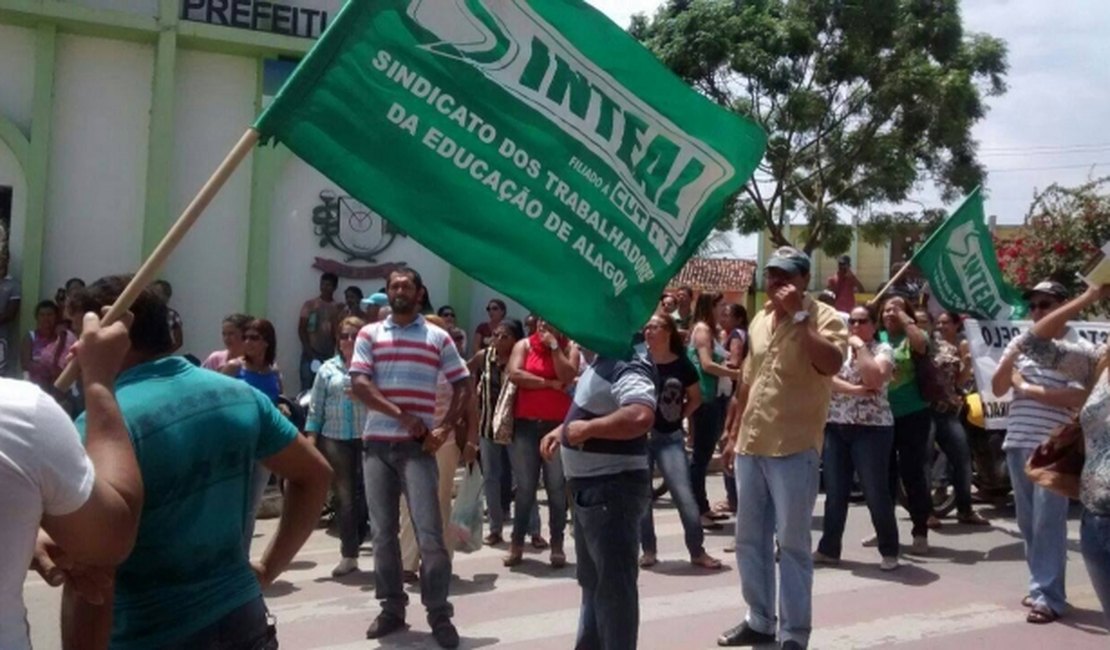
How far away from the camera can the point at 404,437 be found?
645cm

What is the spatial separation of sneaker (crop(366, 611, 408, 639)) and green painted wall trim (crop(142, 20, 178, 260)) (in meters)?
8.06

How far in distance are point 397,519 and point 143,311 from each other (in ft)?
12.0

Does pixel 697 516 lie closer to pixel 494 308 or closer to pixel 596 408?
pixel 596 408

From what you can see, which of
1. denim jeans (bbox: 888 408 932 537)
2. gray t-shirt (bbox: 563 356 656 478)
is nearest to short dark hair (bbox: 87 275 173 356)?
gray t-shirt (bbox: 563 356 656 478)

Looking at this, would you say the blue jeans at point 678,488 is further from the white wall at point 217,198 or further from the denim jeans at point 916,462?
the white wall at point 217,198

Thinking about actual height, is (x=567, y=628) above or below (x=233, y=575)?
below

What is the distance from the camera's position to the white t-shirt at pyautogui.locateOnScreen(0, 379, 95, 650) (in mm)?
2217

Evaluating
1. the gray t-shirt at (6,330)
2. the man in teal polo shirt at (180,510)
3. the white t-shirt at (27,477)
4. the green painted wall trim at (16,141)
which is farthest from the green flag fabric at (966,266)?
the green painted wall trim at (16,141)

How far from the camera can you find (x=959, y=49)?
73.4 ft

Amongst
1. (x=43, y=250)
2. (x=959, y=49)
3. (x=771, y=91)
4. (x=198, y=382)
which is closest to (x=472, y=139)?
(x=198, y=382)

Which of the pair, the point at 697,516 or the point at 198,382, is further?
the point at 697,516

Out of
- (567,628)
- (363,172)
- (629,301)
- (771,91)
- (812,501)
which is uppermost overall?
(771,91)

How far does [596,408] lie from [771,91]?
16.9m

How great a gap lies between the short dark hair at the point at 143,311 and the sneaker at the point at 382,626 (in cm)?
374
